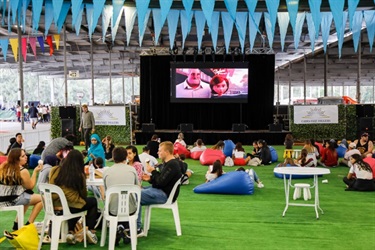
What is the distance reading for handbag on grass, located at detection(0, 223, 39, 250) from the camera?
4.77 metres

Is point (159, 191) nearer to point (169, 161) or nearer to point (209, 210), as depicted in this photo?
point (169, 161)

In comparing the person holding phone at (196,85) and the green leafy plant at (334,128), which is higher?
the person holding phone at (196,85)

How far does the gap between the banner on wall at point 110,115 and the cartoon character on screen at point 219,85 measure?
4.13m

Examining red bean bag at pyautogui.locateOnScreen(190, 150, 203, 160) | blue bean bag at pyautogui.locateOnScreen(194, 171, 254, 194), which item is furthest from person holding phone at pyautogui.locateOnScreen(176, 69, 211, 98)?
blue bean bag at pyautogui.locateOnScreen(194, 171, 254, 194)

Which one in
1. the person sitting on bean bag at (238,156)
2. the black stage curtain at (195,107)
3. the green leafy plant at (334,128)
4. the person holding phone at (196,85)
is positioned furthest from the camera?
the black stage curtain at (195,107)

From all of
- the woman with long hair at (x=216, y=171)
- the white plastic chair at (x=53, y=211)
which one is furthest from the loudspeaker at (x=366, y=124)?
the white plastic chair at (x=53, y=211)

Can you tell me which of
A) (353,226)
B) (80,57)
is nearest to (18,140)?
(353,226)

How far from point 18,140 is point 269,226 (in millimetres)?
6227

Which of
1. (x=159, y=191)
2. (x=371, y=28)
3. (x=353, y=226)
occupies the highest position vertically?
(x=371, y=28)

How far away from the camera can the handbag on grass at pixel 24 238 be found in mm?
4770

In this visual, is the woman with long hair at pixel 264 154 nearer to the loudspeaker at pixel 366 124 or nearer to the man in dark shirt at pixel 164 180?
the loudspeaker at pixel 366 124

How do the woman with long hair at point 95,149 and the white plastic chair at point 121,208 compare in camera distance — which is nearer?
the white plastic chair at point 121,208

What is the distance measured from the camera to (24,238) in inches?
189

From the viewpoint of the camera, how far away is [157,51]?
2073 cm
